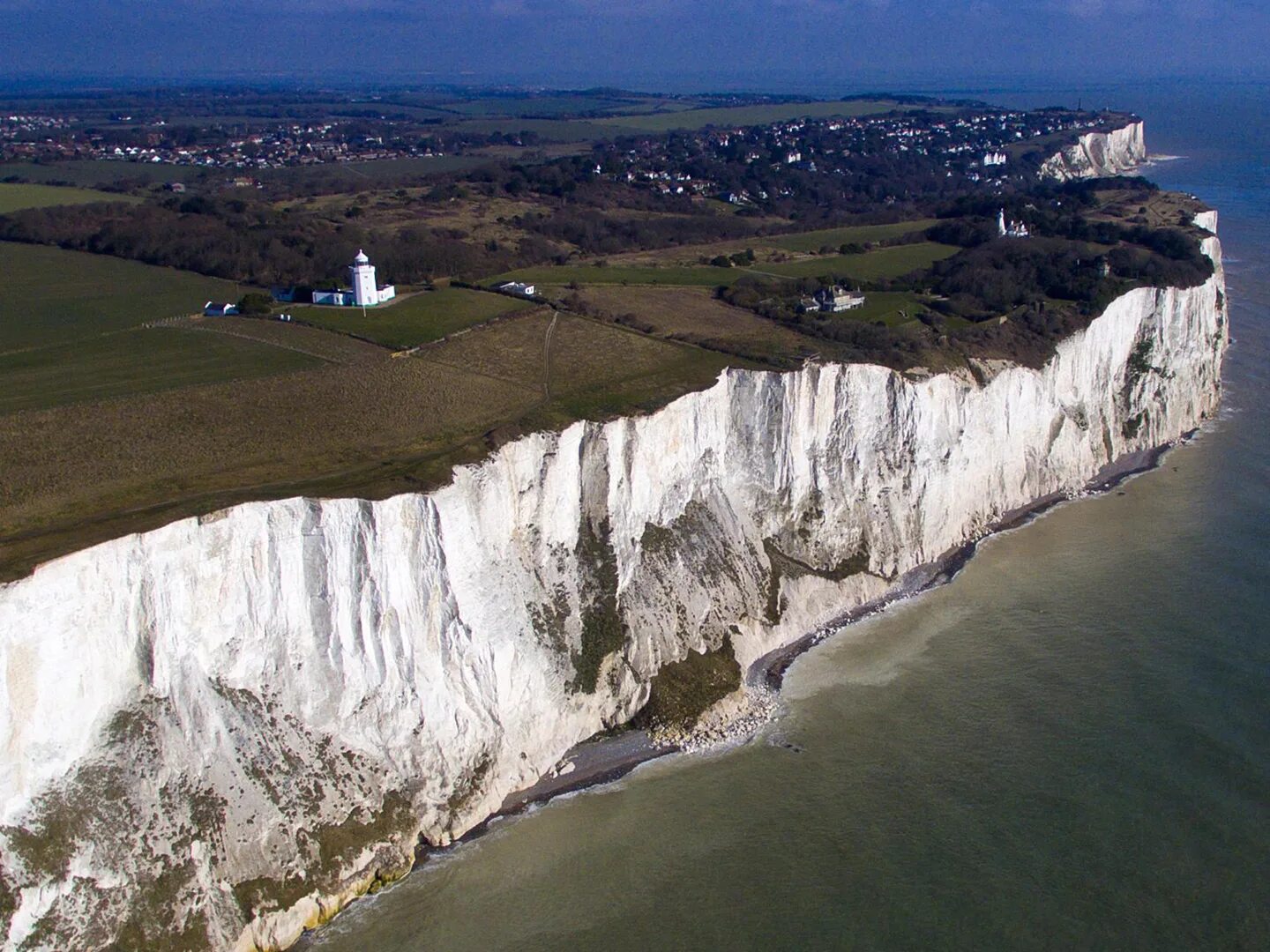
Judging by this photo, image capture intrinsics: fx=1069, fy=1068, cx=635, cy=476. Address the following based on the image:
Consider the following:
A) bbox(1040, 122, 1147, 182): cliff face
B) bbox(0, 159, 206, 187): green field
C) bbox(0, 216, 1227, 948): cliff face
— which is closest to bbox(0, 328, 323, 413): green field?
bbox(0, 216, 1227, 948): cliff face

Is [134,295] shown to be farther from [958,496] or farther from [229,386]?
[958,496]

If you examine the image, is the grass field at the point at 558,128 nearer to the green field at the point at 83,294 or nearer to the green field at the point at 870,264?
the green field at the point at 870,264

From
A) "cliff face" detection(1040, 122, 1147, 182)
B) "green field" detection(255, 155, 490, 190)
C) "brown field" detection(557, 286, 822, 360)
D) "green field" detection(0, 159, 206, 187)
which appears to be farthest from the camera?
"cliff face" detection(1040, 122, 1147, 182)

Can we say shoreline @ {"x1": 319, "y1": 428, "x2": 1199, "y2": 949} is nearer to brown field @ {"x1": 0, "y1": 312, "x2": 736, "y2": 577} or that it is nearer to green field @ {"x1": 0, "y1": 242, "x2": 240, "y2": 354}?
brown field @ {"x1": 0, "y1": 312, "x2": 736, "y2": 577}

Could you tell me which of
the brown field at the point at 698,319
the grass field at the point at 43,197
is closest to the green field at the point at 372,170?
the grass field at the point at 43,197

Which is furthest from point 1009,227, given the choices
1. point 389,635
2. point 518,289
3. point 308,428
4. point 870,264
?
point 389,635

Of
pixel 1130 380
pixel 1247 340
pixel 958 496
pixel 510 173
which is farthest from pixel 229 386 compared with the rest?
pixel 510 173
